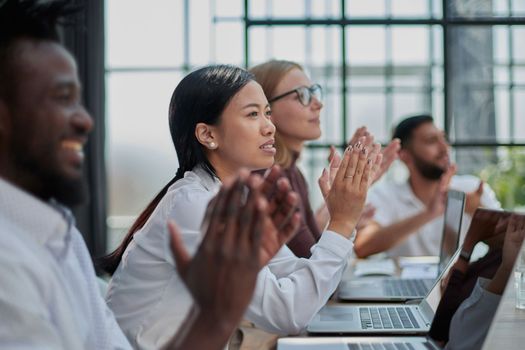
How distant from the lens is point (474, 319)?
50.8 inches

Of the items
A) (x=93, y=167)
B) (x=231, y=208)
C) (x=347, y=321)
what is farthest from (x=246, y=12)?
(x=231, y=208)

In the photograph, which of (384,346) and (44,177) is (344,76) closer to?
(384,346)

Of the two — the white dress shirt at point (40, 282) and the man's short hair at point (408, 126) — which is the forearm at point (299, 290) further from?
the man's short hair at point (408, 126)

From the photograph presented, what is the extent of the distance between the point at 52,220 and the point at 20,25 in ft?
0.85

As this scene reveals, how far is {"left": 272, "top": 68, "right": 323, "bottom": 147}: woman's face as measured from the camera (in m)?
2.23

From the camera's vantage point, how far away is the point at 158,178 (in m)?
5.72

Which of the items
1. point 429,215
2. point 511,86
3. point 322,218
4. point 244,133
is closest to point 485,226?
point 244,133

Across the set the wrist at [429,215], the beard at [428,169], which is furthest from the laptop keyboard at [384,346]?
the beard at [428,169]

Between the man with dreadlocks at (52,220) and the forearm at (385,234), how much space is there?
7.30ft

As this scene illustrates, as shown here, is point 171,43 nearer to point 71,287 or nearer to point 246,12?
point 246,12

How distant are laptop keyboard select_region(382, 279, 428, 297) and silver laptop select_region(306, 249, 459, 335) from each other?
0.62 ft

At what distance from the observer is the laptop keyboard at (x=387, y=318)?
5.17 ft

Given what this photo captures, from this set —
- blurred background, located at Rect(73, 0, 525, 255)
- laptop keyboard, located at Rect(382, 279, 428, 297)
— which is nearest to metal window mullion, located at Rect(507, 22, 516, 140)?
blurred background, located at Rect(73, 0, 525, 255)

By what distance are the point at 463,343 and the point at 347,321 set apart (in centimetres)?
43
